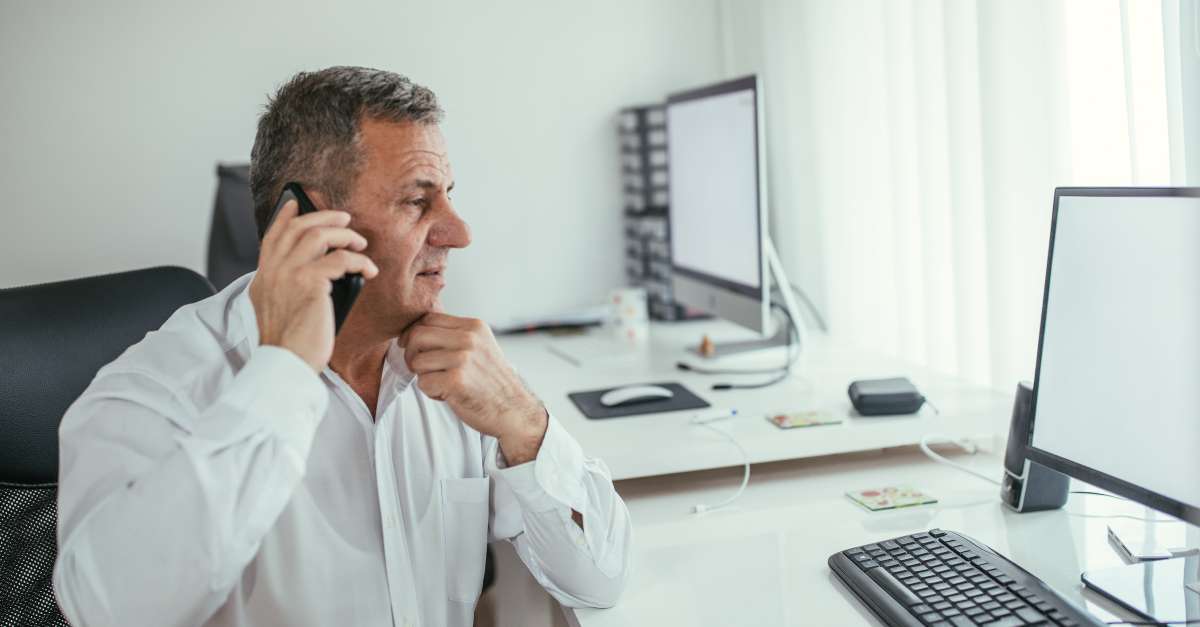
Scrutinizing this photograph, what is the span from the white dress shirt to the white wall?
56.3 inches

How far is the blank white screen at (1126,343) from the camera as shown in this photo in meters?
0.96

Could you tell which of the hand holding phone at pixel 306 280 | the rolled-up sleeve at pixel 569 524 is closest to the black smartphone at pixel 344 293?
the hand holding phone at pixel 306 280

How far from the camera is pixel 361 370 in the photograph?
4.15 feet

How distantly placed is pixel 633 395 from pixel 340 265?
2.66ft

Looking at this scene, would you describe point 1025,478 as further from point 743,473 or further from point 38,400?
point 38,400

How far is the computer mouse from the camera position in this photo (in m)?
1.70

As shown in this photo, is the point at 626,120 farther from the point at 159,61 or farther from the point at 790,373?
the point at 159,61

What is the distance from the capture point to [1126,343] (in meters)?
1.03

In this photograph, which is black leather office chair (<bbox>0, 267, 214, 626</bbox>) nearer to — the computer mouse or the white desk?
the white desk

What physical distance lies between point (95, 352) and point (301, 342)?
18.6 inches

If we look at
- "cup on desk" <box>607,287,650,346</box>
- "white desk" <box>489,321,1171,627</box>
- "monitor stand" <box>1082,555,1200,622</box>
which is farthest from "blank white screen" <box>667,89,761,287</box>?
"monitor stand" <box>1082,555,1200,622</box>

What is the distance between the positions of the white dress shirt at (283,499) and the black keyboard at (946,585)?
28cm

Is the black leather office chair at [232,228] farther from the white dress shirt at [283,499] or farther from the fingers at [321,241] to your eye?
the fingers at [321,241]

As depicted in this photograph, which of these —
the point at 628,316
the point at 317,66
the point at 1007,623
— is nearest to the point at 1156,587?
the point at 1007,623
